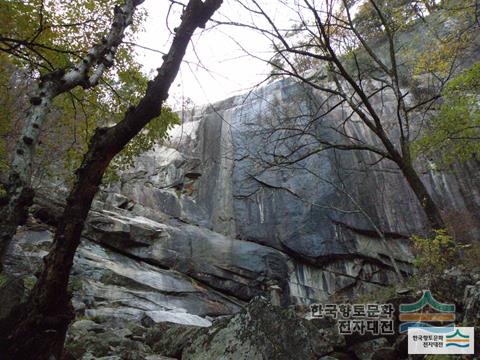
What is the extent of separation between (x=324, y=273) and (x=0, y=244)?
625 inches

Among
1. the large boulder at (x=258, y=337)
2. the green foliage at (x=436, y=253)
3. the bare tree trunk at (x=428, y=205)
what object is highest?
the bare tree trunk at (x=428, y=205)

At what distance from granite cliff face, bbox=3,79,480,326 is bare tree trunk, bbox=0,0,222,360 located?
25.1 feet

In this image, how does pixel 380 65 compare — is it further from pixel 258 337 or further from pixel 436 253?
pixel 258 337

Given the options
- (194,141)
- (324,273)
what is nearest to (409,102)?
(324,273)

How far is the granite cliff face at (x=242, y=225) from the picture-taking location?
12805 mm

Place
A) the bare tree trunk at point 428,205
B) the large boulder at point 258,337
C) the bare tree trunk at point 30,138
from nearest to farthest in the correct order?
the large boulder at point 258,337 → the bare tree trunk at point 30,138 → the bare tree trunk at point 428,205

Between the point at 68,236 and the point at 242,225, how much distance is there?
16.2m

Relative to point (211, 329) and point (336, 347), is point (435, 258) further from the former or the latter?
point (211, 329)

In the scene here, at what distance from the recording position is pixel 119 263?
13000mm

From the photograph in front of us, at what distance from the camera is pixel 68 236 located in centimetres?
323

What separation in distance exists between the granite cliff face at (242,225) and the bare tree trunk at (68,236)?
25.1 ft

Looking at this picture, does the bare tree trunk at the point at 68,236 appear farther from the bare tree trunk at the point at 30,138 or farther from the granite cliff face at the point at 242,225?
the granite cliff face at the point at 242,225

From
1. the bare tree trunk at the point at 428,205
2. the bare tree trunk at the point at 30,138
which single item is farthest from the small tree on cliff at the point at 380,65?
the bare tree trunk at the point at 30,138

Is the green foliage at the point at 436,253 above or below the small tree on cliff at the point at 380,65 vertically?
below
